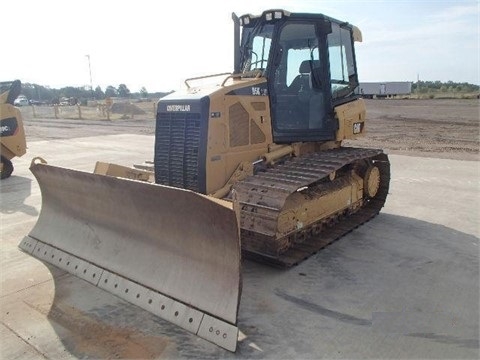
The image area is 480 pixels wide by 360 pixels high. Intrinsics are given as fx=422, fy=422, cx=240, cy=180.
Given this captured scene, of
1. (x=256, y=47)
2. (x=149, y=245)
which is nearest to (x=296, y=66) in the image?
(x=256, y=47)

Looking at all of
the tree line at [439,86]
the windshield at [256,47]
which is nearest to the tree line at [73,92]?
the tree line at [439,86]

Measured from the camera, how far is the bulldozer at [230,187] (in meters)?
3.83

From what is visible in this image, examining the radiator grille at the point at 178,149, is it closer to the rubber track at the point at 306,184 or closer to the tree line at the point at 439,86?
the rubber track at the point at 306,184

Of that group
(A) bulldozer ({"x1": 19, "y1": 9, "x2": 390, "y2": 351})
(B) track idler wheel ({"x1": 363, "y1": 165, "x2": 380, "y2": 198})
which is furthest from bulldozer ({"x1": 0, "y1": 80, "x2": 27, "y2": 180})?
(B) track idler wheel ({"x1": 363, "y1": 165, "x2": 380, "y2": 198})

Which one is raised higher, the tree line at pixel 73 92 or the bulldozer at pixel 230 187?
the tree line at pixel 73 92

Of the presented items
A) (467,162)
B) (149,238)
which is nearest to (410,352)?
(149,238)

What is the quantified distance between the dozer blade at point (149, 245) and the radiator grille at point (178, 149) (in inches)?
35.2

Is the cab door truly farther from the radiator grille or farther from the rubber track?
the radiator grille

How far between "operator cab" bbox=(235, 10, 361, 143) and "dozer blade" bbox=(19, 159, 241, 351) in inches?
89.4

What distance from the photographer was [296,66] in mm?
6066

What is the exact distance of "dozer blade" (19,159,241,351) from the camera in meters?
3.62

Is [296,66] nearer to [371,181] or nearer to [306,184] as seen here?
[306,184]

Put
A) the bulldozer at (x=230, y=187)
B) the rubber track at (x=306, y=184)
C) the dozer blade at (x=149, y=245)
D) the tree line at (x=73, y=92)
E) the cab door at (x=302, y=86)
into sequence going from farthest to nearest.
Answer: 1. the tree line at (x=73, y=92)
2. the cab door at (x=302, y=86)
3. the rubber track at (x=306, y=184)
4. the bulldozer at (x=230, y=187)
5. the dozer blade at (x=149, y=245)

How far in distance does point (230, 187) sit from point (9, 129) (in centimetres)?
768
